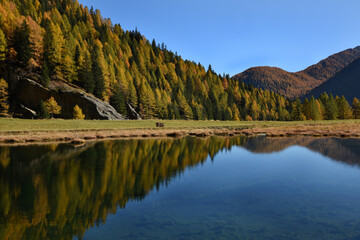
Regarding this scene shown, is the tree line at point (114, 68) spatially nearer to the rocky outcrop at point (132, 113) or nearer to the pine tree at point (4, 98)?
the rocky outcrop at point (132, 113)

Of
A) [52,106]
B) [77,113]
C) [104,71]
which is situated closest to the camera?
[52,106]

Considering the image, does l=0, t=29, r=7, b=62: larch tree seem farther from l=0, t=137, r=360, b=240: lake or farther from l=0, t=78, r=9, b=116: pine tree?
l=0, t=137, r=360, b=240: lake

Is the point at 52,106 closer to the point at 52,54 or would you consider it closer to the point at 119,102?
the point at 52,54

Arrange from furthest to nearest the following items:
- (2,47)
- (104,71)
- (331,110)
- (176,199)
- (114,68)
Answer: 1. (331,110)
2. (114,68)
3. (104,71)
4. (2,47)
5. (176,199)

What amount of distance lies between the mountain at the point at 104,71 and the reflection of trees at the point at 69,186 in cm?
4651

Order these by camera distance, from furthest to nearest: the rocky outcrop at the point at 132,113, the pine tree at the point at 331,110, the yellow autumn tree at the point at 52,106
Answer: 1. the pine tree at the point at 331,110
2. the rocky outcrop at the point at 132,113
3. the yellow autumn tree at the point at 52,106

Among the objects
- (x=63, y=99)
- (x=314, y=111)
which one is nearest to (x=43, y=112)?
(x=63, y=99)

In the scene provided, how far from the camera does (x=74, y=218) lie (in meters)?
9.91

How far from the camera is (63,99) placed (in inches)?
2562

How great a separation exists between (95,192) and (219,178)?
8.43 meters

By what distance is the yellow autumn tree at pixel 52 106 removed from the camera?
61.1 m

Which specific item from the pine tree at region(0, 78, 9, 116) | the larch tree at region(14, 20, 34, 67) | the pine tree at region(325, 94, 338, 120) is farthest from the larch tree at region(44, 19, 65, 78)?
the pine tree at region(325, 94, 338, 120)

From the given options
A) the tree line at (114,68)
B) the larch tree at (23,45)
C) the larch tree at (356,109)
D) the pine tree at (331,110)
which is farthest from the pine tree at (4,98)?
the larch tree at (356,109)

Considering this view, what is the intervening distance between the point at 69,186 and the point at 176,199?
257 inches
